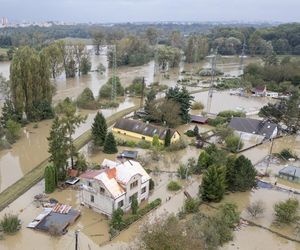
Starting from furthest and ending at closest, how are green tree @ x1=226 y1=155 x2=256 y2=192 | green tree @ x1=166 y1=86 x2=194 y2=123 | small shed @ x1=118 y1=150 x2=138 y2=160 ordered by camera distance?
green tree @ x1=166 y1=86 x2=194 y2=123, small shed @ x1=118 y1=150 x2=138 y2=160, green tree @ x1=226 y1=155 x2=256 y2=192

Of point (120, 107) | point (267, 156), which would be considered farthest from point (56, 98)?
point (267, 156)

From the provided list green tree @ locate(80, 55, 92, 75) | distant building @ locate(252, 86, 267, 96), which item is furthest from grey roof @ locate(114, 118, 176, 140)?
green tree @ locate(80, 55, 92, 75)

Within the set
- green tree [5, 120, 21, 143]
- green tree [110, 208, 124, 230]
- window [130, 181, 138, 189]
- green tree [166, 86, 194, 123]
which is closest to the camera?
green tree [110, 208, 124, 230]

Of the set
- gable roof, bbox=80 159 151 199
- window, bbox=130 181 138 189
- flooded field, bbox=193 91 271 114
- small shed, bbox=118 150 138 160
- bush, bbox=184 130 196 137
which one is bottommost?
flooded field, bbox=193 91 271 114

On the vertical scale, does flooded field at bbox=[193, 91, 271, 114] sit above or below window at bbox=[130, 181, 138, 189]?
below

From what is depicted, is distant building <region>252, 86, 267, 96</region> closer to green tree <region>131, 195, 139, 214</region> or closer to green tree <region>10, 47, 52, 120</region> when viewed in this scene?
green tree <region>10, 47, 52, 120</region>

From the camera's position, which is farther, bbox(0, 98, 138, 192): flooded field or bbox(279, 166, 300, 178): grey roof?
bbox(0, 98, 138, 192): flooded field
